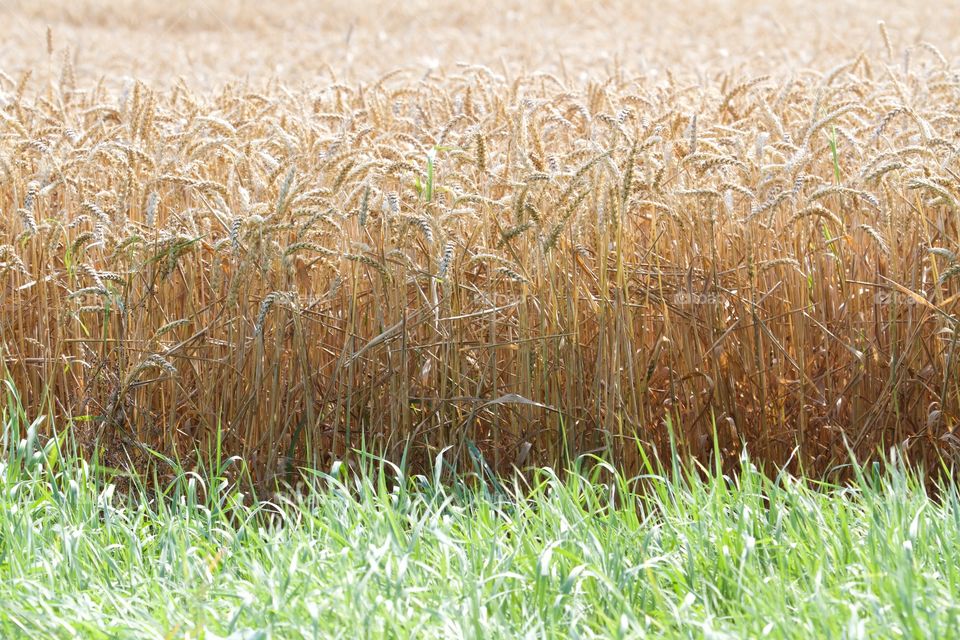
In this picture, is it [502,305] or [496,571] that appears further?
[502,305]

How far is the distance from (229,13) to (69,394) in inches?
533

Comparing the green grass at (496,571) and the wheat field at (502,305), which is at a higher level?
the wheat field at (502,305)

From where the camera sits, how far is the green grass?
163 centimetres

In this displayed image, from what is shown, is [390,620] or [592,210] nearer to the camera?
[390,620]

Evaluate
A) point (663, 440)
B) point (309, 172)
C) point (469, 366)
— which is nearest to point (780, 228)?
point (663, 440)

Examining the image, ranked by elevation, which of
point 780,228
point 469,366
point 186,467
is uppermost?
point 780,228

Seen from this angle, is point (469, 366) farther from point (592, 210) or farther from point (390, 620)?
point (390, 620)

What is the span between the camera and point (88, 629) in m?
1.70

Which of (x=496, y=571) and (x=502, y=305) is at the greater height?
(x=502, y=305)

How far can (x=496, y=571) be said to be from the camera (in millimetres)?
1816

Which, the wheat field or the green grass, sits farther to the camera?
the wheat field

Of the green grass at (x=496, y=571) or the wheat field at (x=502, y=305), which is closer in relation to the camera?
the green grass at (x=496, y=571)

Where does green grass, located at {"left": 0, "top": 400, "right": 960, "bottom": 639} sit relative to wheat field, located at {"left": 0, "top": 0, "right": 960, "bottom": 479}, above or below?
below

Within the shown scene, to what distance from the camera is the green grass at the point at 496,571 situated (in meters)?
1.63
